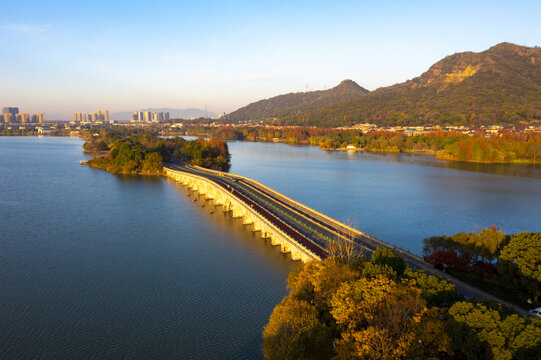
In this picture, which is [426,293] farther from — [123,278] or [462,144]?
[462,144]

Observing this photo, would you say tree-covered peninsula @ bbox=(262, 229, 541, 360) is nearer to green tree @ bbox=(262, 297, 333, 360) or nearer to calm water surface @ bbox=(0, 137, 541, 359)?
green tree @ bbox=(262, 297, 333, 360)

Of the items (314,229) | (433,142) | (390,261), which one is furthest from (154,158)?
(433,142)

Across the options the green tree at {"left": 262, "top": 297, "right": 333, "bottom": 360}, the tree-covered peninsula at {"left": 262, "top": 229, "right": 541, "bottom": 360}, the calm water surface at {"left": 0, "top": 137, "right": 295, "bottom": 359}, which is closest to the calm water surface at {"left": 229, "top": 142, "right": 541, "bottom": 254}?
the tree-covered peninsula at {"left": 262, "top": 229, "right": 541, "bottom": 360}

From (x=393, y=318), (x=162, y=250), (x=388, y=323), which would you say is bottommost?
(x=162, y=250)

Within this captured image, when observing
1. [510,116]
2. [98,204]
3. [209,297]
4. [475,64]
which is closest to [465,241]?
[209,297]

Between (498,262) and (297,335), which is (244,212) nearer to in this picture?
(498,262)

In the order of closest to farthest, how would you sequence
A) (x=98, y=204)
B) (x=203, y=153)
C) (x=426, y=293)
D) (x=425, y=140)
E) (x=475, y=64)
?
1. (x=426, y=293)
2. (x=98, y=204)
3. (x=203, y=153)
4. (x=425, y=140)
5. (x=475, y=64)

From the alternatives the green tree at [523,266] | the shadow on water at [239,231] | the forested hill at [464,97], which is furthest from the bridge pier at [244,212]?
the forested hill at [464,97]

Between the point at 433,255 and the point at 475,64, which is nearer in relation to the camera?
the point at 433,255
